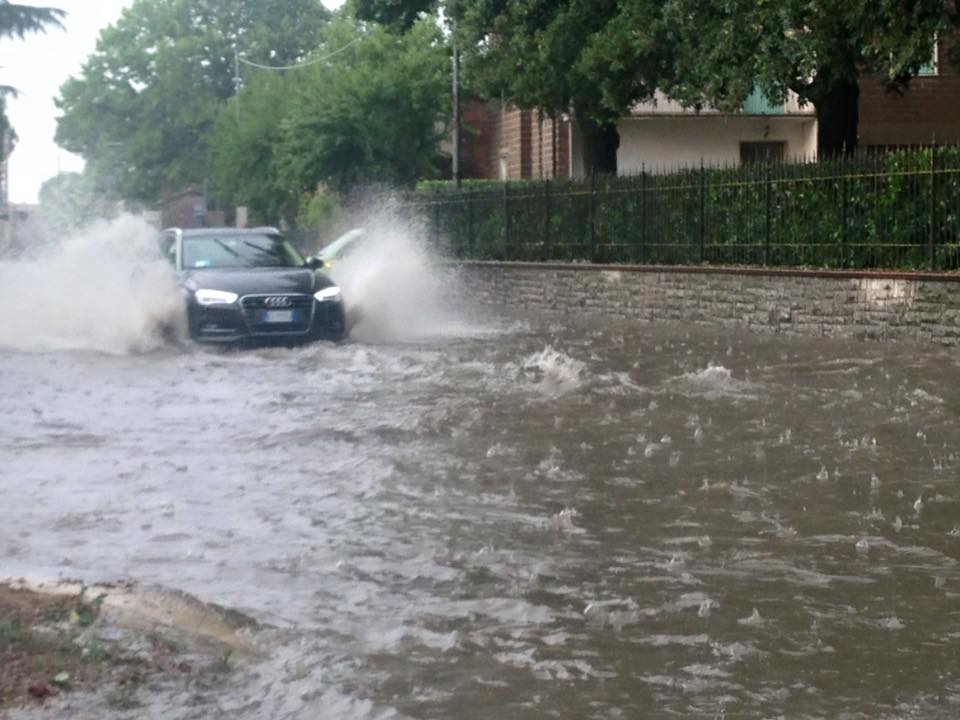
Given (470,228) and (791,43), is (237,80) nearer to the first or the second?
(470,228)

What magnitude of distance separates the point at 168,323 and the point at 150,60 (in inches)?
3245

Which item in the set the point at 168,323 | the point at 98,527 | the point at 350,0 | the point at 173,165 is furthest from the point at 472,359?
the point at 173,165

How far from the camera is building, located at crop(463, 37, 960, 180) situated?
4075 centimetres

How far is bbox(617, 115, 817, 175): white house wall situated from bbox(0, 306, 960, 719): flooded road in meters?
26.5

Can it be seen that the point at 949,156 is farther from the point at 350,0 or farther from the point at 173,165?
the point at 173,165

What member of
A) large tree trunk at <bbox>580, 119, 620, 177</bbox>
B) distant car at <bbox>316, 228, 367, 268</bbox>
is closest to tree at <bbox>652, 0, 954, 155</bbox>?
large tree trunk at <bbox>580, 119, 620, 177</bbox>

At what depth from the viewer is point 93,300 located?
23.1 meters

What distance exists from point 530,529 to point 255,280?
1255 centimetres

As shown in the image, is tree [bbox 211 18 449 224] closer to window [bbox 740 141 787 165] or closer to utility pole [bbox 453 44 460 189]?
utility pole [bbox 453 44 460 189]

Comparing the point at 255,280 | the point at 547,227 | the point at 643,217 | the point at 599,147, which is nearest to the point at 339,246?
the point at 547,227

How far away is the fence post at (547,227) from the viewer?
107 ft

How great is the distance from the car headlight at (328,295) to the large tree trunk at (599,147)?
47.9 feet

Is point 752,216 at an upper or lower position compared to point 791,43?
lower

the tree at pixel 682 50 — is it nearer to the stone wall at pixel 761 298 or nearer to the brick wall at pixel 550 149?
the stone wall at pixel 761 298
